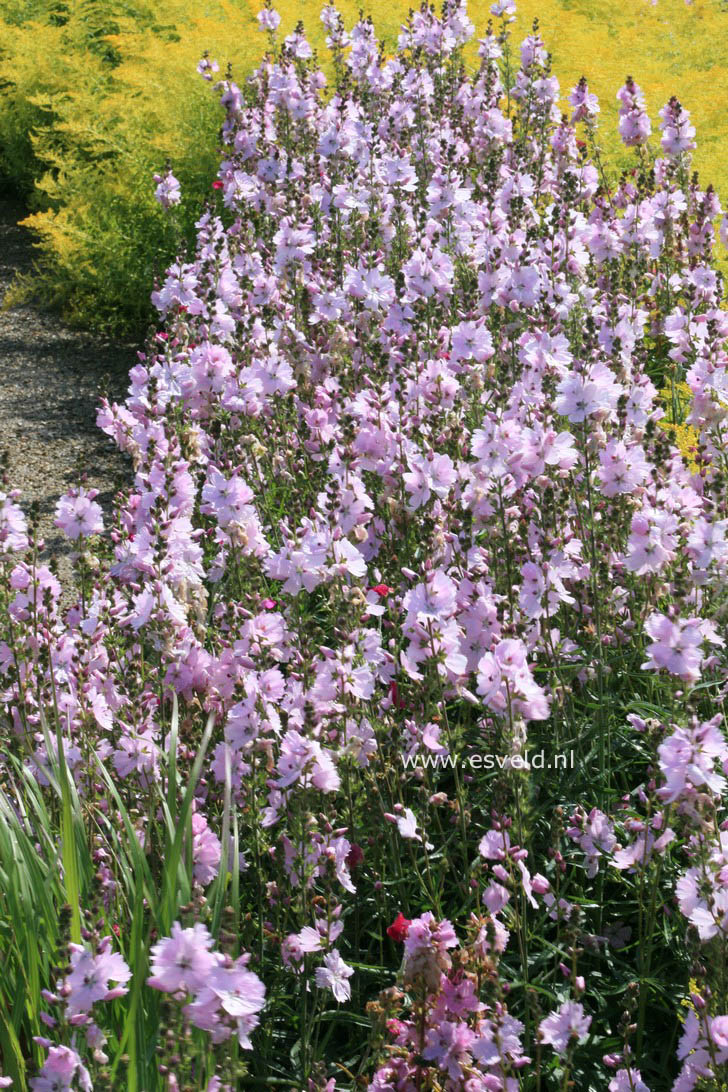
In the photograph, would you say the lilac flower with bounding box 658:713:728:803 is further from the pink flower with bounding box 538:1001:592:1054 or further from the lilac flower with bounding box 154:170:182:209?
the lilac flower with bounding box 154:170:182:209

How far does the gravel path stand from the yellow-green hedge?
27 cm

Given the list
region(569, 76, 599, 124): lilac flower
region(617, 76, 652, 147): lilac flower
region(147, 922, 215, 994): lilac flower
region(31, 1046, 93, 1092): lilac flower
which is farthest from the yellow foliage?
region(31, 1046, 93, 1092): lilac flower

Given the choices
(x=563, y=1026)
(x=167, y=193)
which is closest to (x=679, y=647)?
(x=563, y=1026)

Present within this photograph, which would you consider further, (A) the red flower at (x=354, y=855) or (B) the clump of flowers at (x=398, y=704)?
(A) the red flower at (x=354, y=855)

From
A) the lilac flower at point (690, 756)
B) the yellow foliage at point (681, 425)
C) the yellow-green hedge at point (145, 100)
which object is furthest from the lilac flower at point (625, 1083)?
the yellow-green hedge at point (145, 100)

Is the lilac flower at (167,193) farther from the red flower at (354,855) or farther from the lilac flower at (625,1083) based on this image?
the lilac flower at (625,1083)

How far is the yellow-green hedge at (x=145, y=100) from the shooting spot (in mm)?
8344

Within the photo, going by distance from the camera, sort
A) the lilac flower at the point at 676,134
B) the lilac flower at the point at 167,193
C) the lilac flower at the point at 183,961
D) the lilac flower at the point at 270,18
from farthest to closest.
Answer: the lilac flower at the point at 270,18 → the lilac flower at the point at 167,193 → the lilac flower at the point at 676,134 → the lilac flower at the point at 183,961

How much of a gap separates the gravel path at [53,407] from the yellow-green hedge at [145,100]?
0.27 meters

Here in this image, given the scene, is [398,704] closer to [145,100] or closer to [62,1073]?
[62,1073]

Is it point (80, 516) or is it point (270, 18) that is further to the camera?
point (270, 18)

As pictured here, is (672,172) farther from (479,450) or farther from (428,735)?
(428,735)

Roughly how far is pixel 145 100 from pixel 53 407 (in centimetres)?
330

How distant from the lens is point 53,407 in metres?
7.45
